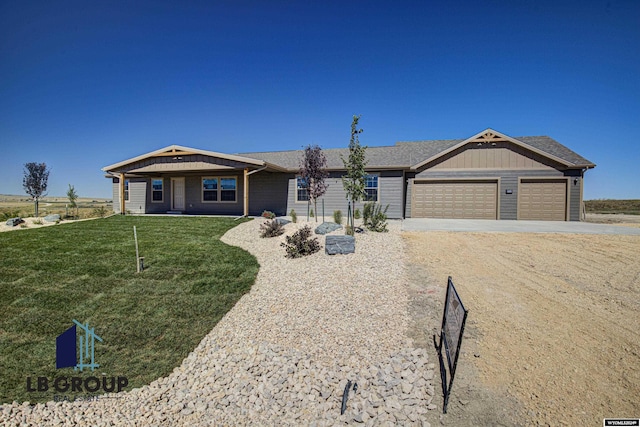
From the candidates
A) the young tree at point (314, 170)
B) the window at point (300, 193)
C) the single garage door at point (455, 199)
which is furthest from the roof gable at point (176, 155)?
the single garage door at point (455, 199)

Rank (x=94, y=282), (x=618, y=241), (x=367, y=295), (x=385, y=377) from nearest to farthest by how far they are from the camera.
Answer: (x=385, y=377) → (x=367, y=295) → (x=94, y=282) → (x=618, y=241)

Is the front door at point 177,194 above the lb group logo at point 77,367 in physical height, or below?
above

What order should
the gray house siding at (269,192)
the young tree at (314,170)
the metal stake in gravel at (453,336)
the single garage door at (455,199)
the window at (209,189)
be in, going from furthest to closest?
the window at (209,189) → the gray house siding at (269,192) → the single garage door at (455,199) → the young tree at (314,170) → the metal stake in gravel at (453,336)

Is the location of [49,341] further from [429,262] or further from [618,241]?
[618,241]

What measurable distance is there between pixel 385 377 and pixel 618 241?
9.33 meters

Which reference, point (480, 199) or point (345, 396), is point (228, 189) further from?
point (345, 396)

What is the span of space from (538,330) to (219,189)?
1626cm

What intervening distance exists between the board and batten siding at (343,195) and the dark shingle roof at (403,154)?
22.2 inches

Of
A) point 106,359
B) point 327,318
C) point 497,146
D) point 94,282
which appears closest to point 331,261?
point 327,318

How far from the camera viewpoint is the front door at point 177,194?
60.4 ft

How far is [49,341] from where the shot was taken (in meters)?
4.98

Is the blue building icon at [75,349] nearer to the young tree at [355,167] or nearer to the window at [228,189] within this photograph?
the young tree at [355,167]

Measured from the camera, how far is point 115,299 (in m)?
6.14

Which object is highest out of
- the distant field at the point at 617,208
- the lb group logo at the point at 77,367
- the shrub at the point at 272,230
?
the distant field at the point at 617,208
